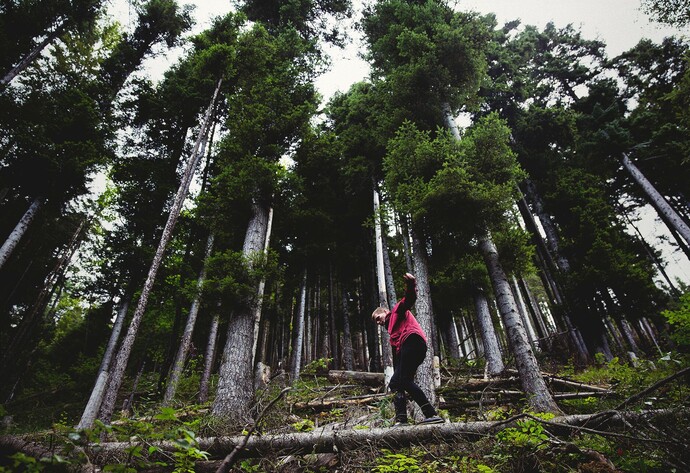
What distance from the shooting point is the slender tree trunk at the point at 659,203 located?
11461 millimetres

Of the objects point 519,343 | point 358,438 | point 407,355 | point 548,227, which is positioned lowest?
point 358,438

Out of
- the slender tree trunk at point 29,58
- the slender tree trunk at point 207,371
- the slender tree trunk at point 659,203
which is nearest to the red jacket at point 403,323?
the slender tree trunk at point 207,371

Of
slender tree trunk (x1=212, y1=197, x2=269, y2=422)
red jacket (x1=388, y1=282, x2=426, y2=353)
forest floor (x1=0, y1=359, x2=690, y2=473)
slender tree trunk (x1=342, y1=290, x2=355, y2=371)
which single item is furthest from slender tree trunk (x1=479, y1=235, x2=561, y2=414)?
slender tree trunk (x1=342, y1=290, x2=355, y2=371)

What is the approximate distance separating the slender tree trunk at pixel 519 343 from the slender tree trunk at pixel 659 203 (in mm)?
9484

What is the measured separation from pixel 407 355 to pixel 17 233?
12790mm

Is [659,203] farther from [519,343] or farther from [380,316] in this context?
[380,316]

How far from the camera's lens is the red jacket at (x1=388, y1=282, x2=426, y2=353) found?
4.20 meters

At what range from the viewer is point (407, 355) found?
4.19m

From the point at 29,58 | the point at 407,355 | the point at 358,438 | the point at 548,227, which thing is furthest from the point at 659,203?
the point at 29,58

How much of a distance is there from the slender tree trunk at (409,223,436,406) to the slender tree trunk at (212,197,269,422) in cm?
351

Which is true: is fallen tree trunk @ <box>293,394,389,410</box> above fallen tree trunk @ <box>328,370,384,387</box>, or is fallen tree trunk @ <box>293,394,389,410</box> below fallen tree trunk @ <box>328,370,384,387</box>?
below

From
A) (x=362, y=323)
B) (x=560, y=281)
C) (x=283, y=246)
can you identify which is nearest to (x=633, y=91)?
(x=560, y=281)

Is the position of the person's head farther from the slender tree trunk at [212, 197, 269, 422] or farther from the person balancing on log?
the slender tree trunk at [212, 197, 269, 422]

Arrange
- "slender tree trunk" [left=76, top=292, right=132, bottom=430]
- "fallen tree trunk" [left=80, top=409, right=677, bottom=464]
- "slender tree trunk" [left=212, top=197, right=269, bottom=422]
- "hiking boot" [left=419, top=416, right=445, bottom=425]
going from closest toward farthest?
"fallen tree trunk" [left=80, top=409, right=677, bottom=464]
"hiking boot" [left=419, top=416, right=445, bottom=425]
"slender tree trunk" [left=212, top=197, right=269, bottom=422]
"slender tree trunk" [left=76, top=292, right=132, bottom=430]
